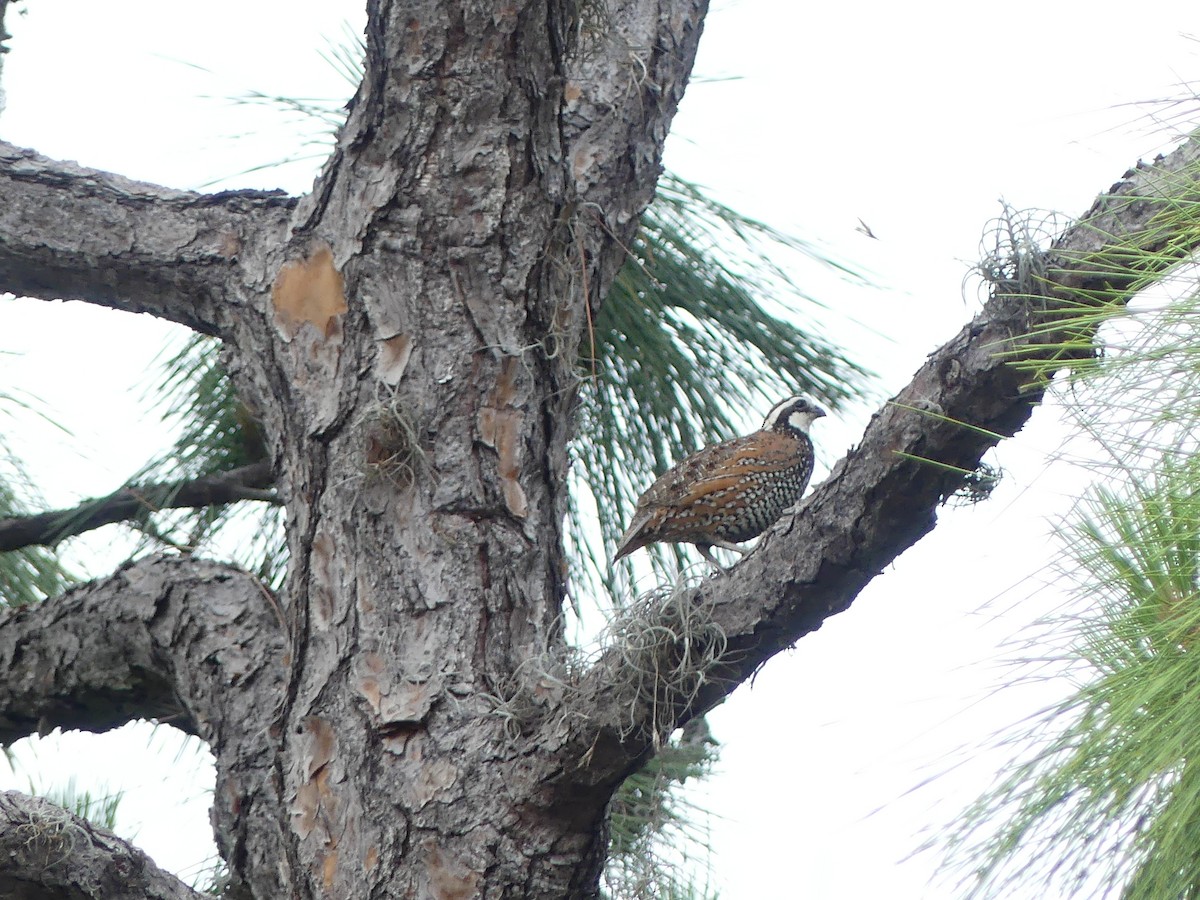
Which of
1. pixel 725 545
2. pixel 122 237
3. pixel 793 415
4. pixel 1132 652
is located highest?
pixel 122 237

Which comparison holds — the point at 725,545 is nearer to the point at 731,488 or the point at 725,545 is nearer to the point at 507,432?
the point at 731,488

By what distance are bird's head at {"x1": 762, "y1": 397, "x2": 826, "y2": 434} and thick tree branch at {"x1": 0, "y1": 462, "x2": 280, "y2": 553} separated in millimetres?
1032

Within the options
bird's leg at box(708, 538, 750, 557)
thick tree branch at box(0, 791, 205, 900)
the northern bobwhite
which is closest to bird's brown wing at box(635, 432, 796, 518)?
the northern bobwhite

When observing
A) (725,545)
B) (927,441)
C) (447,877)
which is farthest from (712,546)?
(927,441)

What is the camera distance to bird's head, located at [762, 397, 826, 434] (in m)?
3.09

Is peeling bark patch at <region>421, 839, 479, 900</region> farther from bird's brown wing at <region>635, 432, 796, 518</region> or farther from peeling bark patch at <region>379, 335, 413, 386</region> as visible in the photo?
bird's brown wing at <region>635, 432, 796, 518</region>

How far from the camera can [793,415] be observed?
10.4ft

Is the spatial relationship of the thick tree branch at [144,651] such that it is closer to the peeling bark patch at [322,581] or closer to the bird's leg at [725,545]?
the peeling bark patch at [322,581]

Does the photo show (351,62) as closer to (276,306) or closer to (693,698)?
(276,306)

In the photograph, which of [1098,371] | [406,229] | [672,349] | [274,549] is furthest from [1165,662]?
[274,549]

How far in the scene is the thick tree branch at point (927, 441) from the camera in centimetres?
156

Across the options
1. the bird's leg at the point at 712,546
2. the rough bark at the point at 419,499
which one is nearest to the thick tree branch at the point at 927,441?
the rough bark at the point at 419,499

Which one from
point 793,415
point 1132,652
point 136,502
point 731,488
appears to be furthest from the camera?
point 793,415

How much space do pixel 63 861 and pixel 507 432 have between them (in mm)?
889
